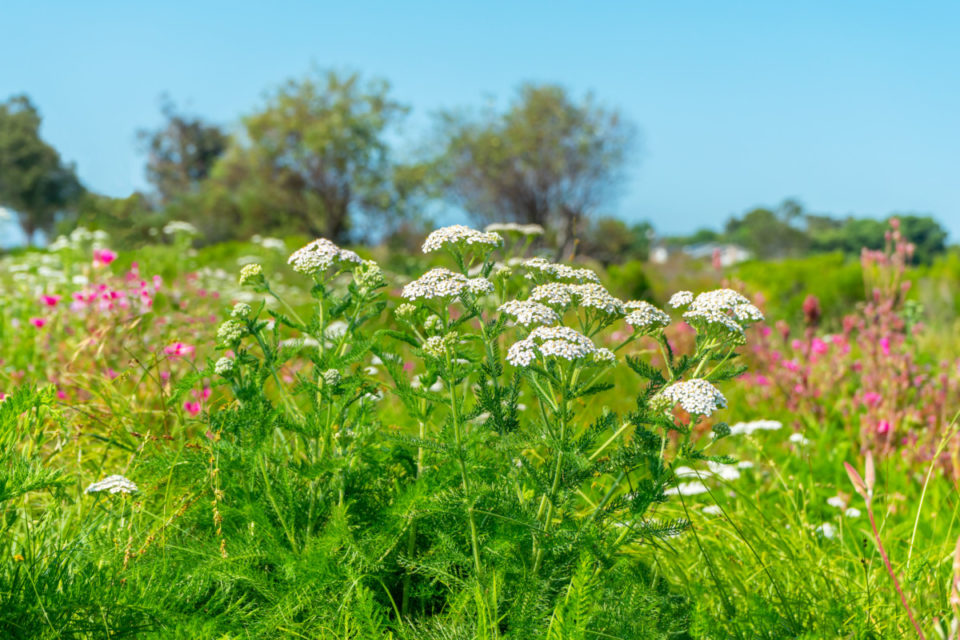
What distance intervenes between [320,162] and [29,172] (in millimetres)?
15055

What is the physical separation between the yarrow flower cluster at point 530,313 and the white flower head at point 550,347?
40 millimetres

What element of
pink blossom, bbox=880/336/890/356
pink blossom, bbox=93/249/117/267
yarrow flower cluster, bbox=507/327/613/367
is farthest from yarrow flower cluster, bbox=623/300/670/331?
pink blossom, bbox=93/249/117/267

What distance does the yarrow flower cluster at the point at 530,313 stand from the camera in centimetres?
164

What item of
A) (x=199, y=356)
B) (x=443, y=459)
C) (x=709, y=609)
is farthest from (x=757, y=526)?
(x=199, y=356)

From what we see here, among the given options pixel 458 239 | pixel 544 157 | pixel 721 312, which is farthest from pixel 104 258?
pixel 544 157

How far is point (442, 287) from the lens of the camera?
173 cm

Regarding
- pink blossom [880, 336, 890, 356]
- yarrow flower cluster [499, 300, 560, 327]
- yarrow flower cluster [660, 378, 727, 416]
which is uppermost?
pink blossom [880, 336, 890, 356]

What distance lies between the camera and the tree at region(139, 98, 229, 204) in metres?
39.7

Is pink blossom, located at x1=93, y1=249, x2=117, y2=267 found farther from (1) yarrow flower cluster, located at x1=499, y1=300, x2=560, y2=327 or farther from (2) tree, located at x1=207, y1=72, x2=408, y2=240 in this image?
(2) tree, located at x1=207, y1=72, x2=408, y2=240

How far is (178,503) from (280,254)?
10.3 meters

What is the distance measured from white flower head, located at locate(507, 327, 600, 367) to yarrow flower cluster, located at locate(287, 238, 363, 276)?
0.57 metres

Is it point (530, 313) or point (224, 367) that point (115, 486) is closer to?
point (224, 367)

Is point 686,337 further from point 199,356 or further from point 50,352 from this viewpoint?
point 50,352

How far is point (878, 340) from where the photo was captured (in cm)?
481
